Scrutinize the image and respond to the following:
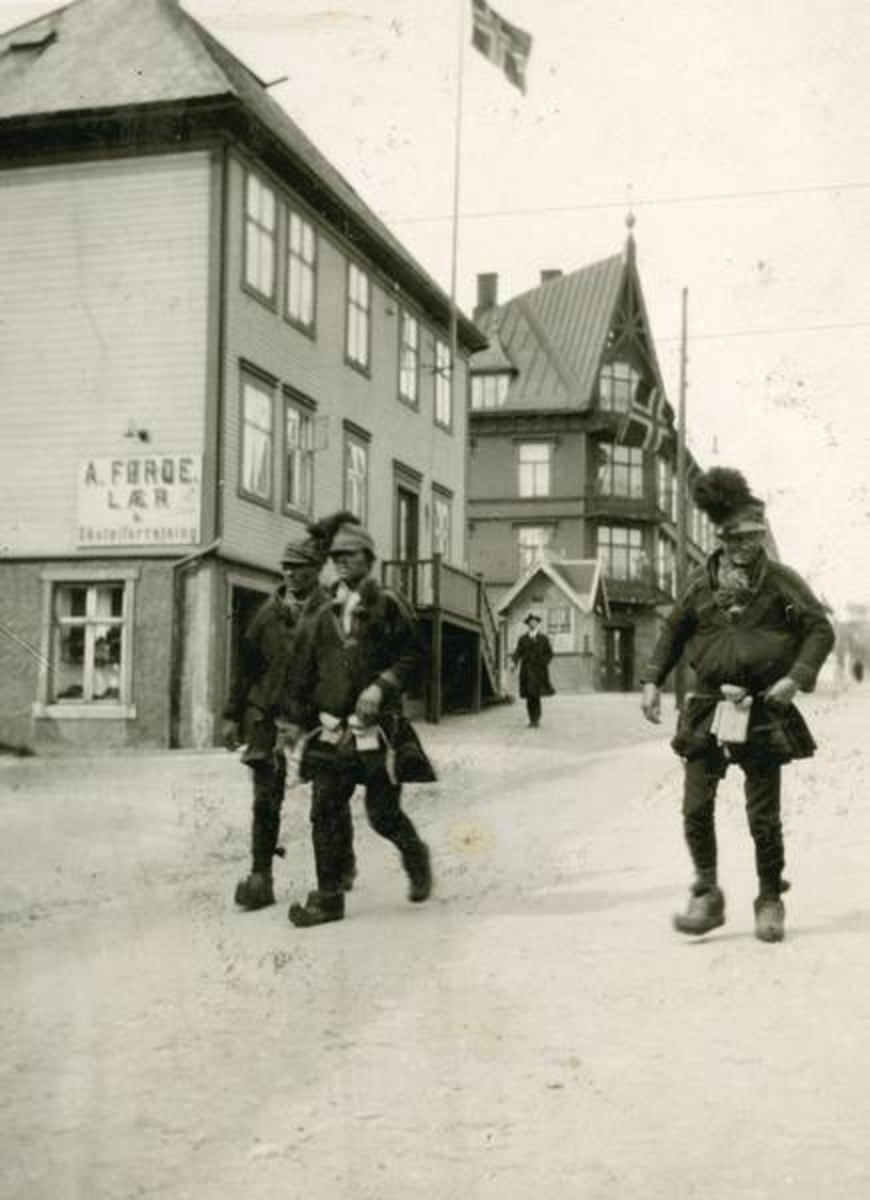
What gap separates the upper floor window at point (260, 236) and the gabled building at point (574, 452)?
99.7ft

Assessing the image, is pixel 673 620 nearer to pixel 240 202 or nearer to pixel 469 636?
pixel 240 202

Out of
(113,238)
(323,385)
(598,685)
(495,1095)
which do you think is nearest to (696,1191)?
(495,1095)

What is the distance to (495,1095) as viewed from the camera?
13.8 feet

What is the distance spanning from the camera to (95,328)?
19312mm

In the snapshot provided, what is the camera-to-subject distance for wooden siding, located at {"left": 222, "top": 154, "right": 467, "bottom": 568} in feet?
63.7

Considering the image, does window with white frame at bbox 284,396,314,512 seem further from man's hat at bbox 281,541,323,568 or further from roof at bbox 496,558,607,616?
roof at bbox 496,558,607,616

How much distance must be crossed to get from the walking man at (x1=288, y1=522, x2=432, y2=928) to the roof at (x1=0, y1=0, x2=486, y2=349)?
42.2 ft

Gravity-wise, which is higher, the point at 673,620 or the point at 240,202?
the point at 240,202

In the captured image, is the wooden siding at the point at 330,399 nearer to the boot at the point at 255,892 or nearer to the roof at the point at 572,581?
the boot at the point at 255,892

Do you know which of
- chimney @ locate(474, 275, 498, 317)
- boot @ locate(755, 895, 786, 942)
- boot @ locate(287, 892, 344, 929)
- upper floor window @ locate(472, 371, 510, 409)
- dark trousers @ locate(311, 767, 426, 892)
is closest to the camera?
boot @ locate(755, 895, 786, 942)

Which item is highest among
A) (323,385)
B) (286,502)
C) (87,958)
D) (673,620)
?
(323,385)

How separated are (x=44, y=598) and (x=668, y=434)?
3701 cm

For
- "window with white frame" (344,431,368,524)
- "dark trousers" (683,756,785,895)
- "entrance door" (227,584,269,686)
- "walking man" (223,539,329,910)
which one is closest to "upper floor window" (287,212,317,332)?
"window with white frame" (344,431,368,524)

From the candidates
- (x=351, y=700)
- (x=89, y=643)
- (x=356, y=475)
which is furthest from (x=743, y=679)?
(x=356, y=475)
